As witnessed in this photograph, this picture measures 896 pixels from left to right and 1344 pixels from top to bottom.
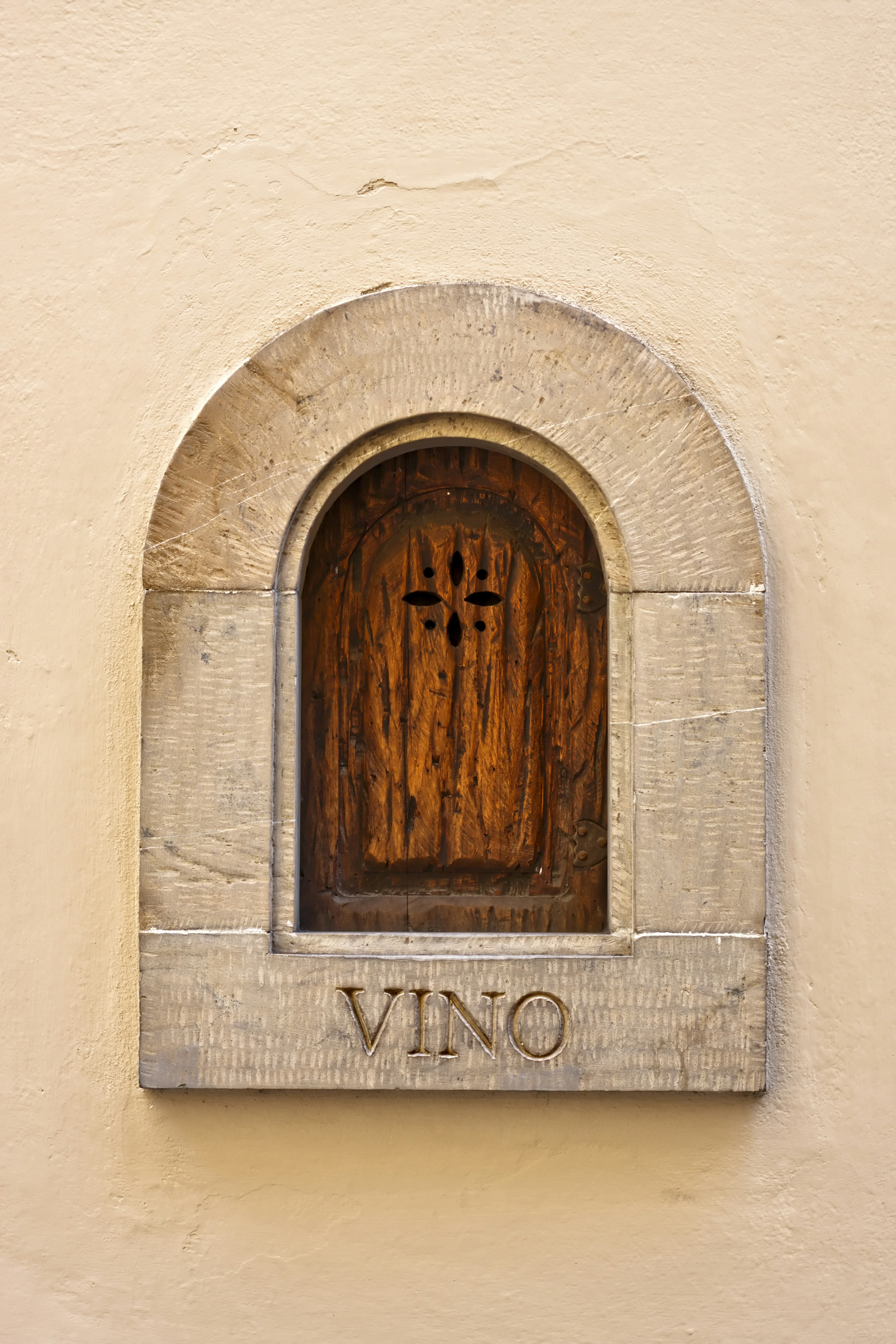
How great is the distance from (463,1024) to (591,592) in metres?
1.17

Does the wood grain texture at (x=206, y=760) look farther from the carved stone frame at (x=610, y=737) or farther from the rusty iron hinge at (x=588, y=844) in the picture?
the rusty iron hinge at (x=588, y=844)

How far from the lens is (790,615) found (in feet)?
8.64

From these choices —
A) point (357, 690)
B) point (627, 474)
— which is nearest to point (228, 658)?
point (357, 690)

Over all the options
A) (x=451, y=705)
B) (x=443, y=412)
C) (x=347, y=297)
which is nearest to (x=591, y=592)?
(x=451, y=705)

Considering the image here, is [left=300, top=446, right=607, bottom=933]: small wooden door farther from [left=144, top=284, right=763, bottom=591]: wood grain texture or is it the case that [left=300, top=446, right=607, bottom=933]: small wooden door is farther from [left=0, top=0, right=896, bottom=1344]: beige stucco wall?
[left=0, top=0, right=896, bottom=1344]: beige stucco wall

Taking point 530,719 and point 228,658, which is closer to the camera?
point 228,658

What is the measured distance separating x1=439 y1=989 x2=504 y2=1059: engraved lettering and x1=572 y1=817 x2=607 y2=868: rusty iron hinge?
43 cm

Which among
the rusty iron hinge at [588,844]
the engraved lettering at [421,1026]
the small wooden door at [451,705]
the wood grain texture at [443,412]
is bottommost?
the engraved lettering at [421,1026]

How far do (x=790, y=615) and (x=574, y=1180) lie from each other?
1.53m

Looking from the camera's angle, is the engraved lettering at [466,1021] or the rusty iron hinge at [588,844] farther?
the rusty iron hinge at [588,844]

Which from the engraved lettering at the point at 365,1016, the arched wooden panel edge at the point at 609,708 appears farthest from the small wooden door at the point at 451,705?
the engraved lettering at the point at 365,1016

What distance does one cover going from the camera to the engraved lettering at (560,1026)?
249 centimetres

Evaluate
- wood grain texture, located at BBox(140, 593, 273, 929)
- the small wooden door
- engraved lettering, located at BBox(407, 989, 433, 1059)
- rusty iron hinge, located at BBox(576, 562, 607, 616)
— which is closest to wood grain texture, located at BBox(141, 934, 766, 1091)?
engraved lettering, located at BBox(407, 989, 433, 1059)

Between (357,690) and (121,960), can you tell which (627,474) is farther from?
(121,960)
